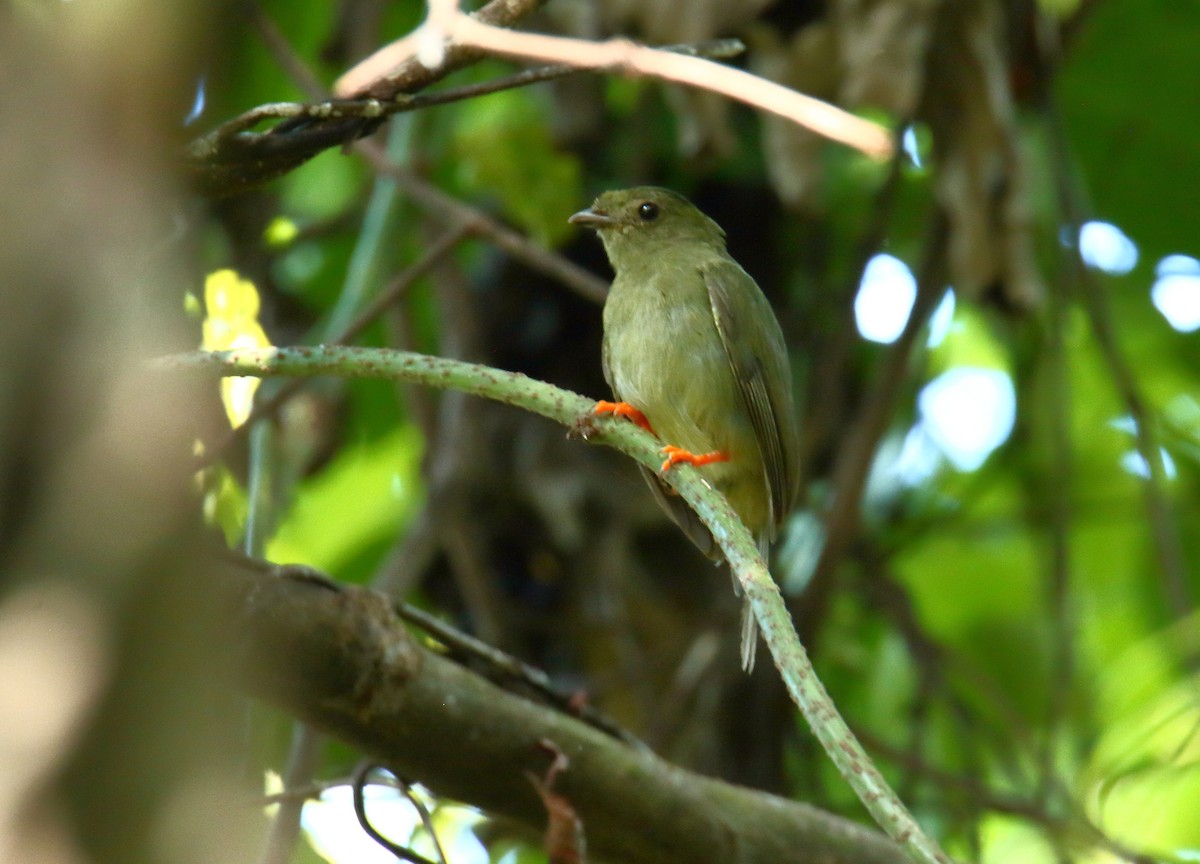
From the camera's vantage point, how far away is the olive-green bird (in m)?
3.94

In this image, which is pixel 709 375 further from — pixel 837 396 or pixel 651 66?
pixel 651 66

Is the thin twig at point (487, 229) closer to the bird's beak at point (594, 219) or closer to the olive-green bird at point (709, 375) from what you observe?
the olive-green bird at point (709, 375)

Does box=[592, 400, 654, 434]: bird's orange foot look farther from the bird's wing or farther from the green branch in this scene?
the green branch

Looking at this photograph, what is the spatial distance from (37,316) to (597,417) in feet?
4.59

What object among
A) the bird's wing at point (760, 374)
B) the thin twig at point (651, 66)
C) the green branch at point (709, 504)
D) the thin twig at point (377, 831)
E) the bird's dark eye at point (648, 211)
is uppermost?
the bird's dark eye at point (648, 211)

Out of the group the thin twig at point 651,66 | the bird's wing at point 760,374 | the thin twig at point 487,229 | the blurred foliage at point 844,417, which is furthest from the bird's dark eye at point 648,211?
the thin twig at point 651,66

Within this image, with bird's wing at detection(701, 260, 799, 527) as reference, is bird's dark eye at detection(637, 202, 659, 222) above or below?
above

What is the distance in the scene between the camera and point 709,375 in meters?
3.94

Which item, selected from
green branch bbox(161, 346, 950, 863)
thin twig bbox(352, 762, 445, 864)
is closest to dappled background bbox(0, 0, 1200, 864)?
thin twig bbox(352, 762, 445, 864)

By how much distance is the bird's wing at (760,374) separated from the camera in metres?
3.95

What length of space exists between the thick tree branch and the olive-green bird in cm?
120

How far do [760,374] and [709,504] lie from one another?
6.53 ft

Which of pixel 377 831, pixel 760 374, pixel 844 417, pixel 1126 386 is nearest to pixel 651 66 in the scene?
pixel 377 831

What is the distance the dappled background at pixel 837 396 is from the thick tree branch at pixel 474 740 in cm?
136
